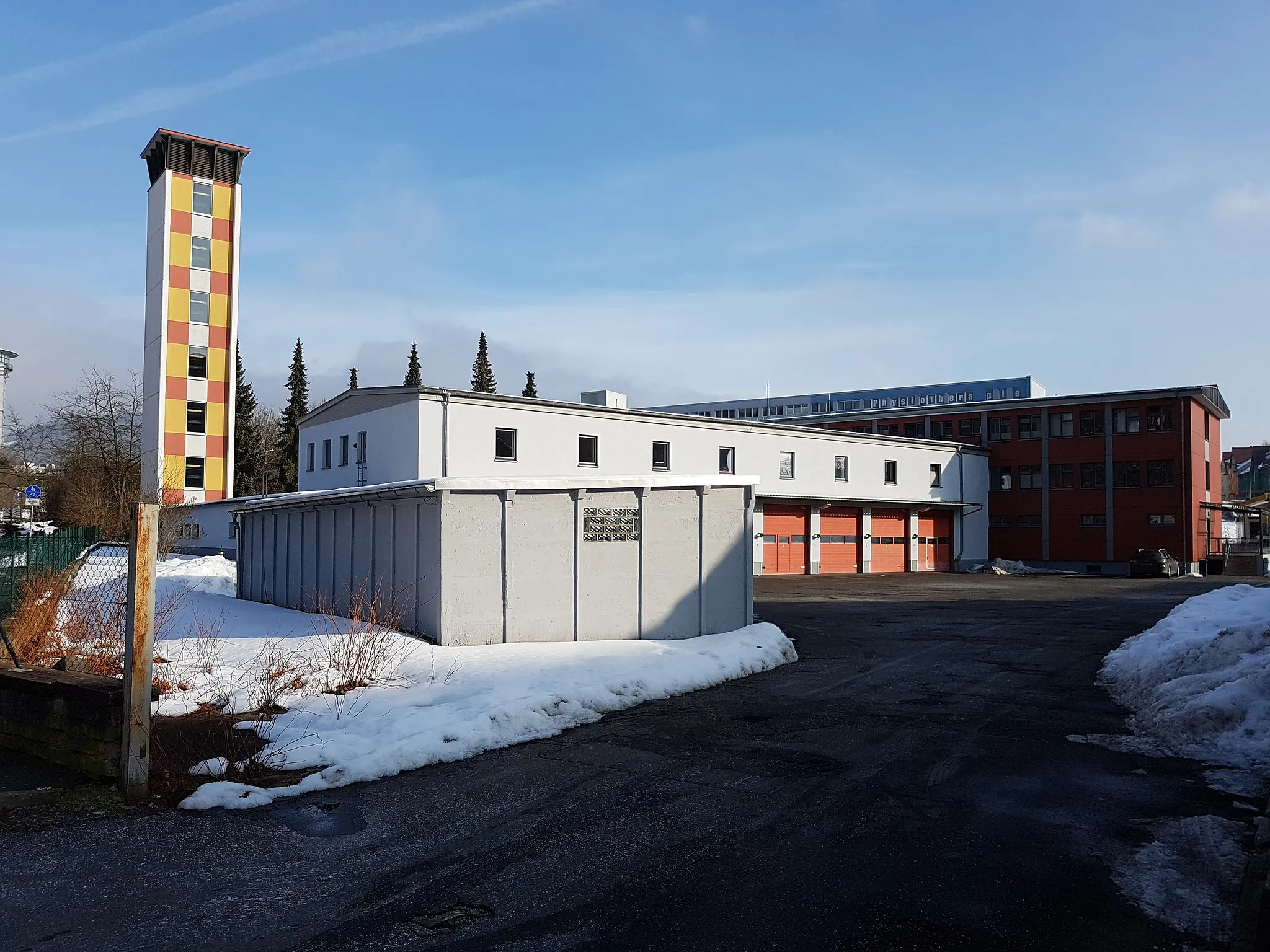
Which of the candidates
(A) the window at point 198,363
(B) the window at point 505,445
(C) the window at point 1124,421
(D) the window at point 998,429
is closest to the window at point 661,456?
(B) the window at point 505,445

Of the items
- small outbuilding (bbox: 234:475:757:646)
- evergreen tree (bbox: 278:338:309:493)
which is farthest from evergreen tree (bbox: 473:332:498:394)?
small outbuilding (bbox: 234:475:757:646)

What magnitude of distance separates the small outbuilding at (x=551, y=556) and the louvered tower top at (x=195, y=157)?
4415cm

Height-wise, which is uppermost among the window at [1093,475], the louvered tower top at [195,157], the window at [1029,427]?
the louvered tower top at [195,157]

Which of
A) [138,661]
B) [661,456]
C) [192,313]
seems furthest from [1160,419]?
[138,661]

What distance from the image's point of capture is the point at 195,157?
5472cm

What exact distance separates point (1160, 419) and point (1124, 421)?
1713 mm

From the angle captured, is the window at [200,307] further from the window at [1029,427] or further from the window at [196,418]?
the window at [1029,427]

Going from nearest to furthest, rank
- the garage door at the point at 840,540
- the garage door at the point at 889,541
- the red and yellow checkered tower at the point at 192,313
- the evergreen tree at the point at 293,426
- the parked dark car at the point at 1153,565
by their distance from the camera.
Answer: the parked dark car at the point at 1153,565 → the garage door at the point at 840,540 → the garage door at the point at 889,541 → the red and yellow checkered tower at the point at 192,313 → the evergreen tree at the point at 293,426

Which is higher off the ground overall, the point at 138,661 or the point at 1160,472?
the point at 1160,472

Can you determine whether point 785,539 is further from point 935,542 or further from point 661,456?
point 935,542

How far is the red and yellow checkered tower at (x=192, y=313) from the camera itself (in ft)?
175

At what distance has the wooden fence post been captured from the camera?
7.54m

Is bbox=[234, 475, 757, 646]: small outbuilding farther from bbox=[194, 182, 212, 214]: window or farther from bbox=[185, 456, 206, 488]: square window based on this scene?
bbox=[194, 182, 212, 214]: window

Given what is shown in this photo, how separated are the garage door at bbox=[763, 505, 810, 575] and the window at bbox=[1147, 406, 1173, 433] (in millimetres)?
19984
